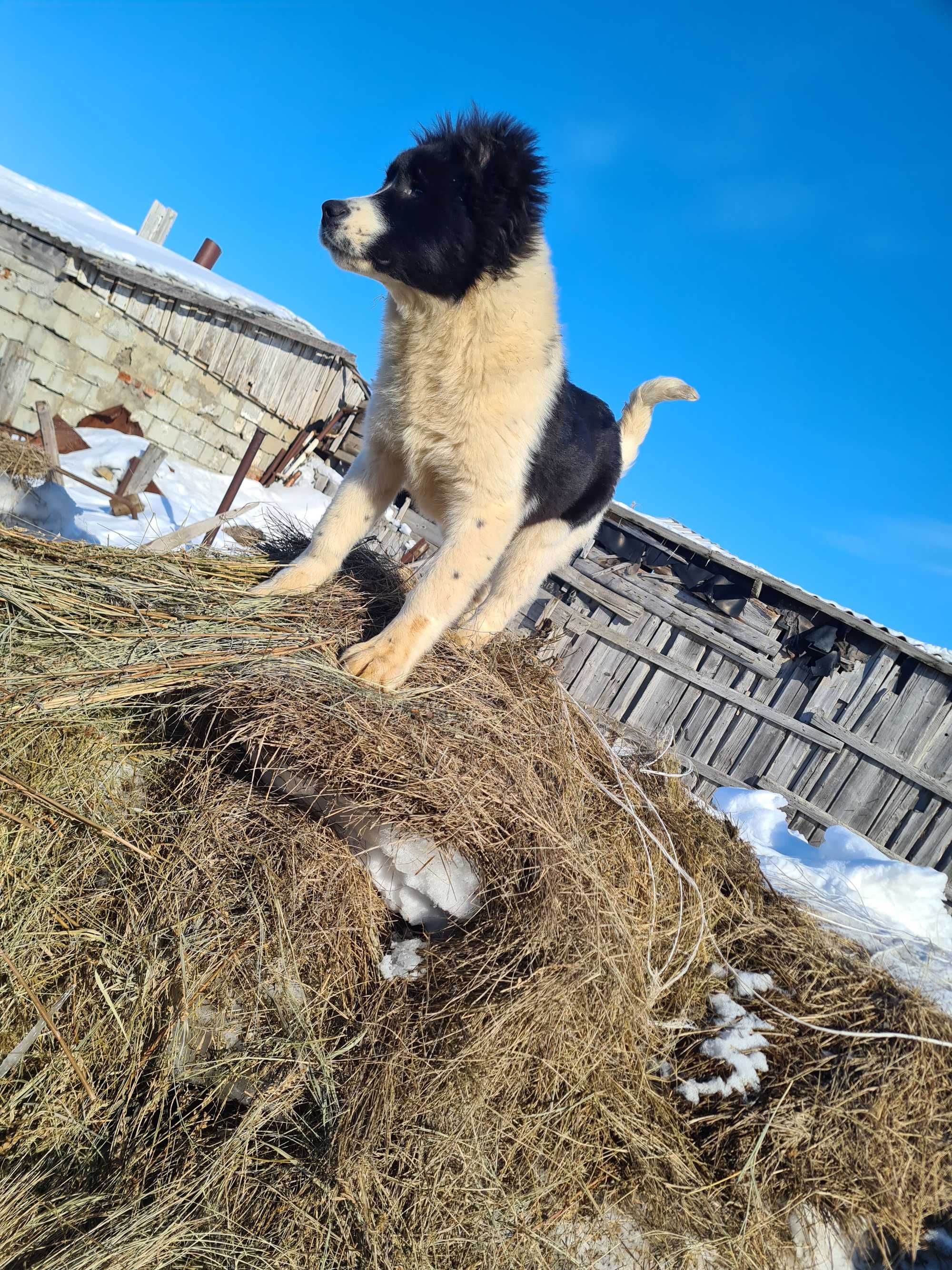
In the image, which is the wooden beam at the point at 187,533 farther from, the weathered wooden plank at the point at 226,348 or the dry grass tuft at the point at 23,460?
the weathered wooden plank at the point at 226,348

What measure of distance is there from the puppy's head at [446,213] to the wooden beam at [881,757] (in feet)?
28.4

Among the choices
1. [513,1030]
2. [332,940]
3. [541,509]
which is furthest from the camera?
[541,509]

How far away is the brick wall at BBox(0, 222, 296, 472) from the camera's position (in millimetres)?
13203

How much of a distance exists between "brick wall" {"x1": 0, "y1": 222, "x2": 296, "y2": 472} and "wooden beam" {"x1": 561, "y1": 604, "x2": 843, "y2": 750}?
9235mm

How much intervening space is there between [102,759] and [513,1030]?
1.65 m

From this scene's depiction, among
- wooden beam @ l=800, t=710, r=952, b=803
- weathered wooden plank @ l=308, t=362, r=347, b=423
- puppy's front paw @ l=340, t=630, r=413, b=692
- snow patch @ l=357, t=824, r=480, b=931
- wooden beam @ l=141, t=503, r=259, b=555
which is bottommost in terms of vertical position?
snow patch @ l=357, t=824, r=480, b=931

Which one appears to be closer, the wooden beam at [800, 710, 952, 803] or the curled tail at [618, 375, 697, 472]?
the curled tail at [618, 375, 697, 472]

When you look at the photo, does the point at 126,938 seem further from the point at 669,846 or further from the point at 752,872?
the point at 752,872

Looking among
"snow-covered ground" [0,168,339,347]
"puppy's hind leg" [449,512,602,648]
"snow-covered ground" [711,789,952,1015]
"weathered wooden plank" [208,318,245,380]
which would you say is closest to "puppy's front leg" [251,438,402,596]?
"puppy's hind leg" [449,512,602,648]

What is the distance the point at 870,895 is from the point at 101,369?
15300 millimetres

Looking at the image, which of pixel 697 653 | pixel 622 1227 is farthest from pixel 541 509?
pixel 697 653

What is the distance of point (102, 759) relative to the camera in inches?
102

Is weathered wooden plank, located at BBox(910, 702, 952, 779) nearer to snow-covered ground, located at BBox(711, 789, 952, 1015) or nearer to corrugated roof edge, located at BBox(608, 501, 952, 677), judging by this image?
corrugated roof edge, located at BBox(608, 501, 952, 677)

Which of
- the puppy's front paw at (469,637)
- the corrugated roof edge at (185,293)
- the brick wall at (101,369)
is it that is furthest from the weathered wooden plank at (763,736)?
the corrugated roof edge at (185,293)
